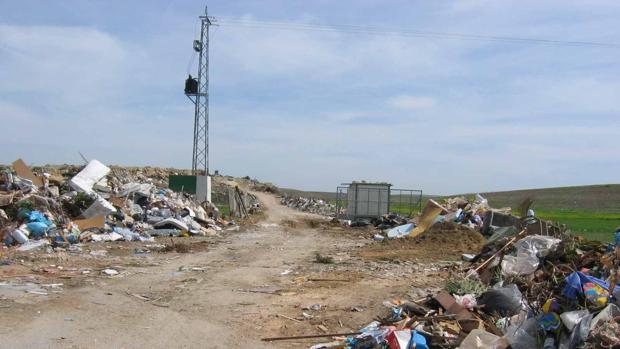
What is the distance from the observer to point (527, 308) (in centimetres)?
653

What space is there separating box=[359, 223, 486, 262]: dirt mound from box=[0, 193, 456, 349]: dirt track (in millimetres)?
1378

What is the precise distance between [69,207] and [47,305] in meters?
10.4

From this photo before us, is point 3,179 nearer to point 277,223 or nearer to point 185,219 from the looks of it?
point 185,219

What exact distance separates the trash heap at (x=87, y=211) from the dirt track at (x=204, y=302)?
315cm

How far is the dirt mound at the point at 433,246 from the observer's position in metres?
14.9

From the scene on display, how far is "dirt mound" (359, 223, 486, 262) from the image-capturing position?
14.9 metres

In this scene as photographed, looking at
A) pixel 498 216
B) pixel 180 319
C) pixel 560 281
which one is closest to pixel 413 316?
pixel 560 281

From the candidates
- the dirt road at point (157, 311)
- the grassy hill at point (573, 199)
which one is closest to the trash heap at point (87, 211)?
the dirt road at point (157, 311)

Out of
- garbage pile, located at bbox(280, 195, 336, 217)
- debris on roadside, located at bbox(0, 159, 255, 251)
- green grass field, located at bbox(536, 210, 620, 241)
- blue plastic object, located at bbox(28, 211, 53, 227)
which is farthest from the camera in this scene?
garbage pile, located at bbox(280, 195, 336, 217)

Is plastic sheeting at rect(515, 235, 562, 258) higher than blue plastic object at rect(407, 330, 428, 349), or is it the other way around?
plastic sheeting at rect(515, 235, 562, 258)

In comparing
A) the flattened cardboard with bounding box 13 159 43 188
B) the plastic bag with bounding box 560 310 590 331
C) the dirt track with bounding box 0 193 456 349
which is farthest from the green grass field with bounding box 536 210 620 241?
the flattened cardboard with bounding box 13 159 43 188

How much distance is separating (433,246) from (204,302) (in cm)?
944

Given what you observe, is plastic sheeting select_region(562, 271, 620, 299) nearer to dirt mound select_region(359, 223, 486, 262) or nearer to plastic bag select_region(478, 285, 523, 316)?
plastic bag select_region(478, 285, 523, 316)

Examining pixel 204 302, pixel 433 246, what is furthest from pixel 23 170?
pixel 433 246
